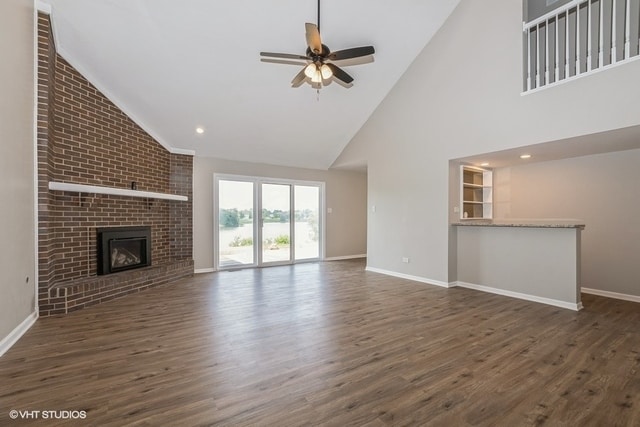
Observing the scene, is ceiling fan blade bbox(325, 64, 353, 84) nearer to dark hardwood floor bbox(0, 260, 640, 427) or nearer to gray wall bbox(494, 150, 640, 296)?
dark hardwood floor bbox(0, 260, 640, 427)

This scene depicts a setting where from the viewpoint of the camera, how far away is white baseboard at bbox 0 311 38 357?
8.44 feet

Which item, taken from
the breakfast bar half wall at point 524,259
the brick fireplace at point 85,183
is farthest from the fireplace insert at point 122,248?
the breakfast bar half wall at point 524,259

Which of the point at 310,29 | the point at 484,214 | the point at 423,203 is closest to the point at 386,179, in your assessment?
the point at 423,203

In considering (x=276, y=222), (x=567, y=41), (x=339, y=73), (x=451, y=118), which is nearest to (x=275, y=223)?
(x=276, y=222)

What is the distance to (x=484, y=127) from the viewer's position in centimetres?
441

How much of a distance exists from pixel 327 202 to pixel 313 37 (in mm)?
5115

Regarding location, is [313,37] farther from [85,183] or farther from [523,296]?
[523,296]

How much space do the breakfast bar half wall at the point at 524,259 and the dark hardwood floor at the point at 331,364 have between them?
1.10 feet

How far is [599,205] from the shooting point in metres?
4.58

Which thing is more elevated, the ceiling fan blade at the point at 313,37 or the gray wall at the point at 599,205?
the ceiling fan blade at the point at 313,37

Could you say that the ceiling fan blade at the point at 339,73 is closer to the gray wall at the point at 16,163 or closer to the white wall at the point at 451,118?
the white wall at the point at 451,118

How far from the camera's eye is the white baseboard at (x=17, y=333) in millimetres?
2573

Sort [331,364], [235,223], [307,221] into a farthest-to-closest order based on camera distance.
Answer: [307,221]
[235,223]
[331,364]

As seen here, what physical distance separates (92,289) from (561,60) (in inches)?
280
